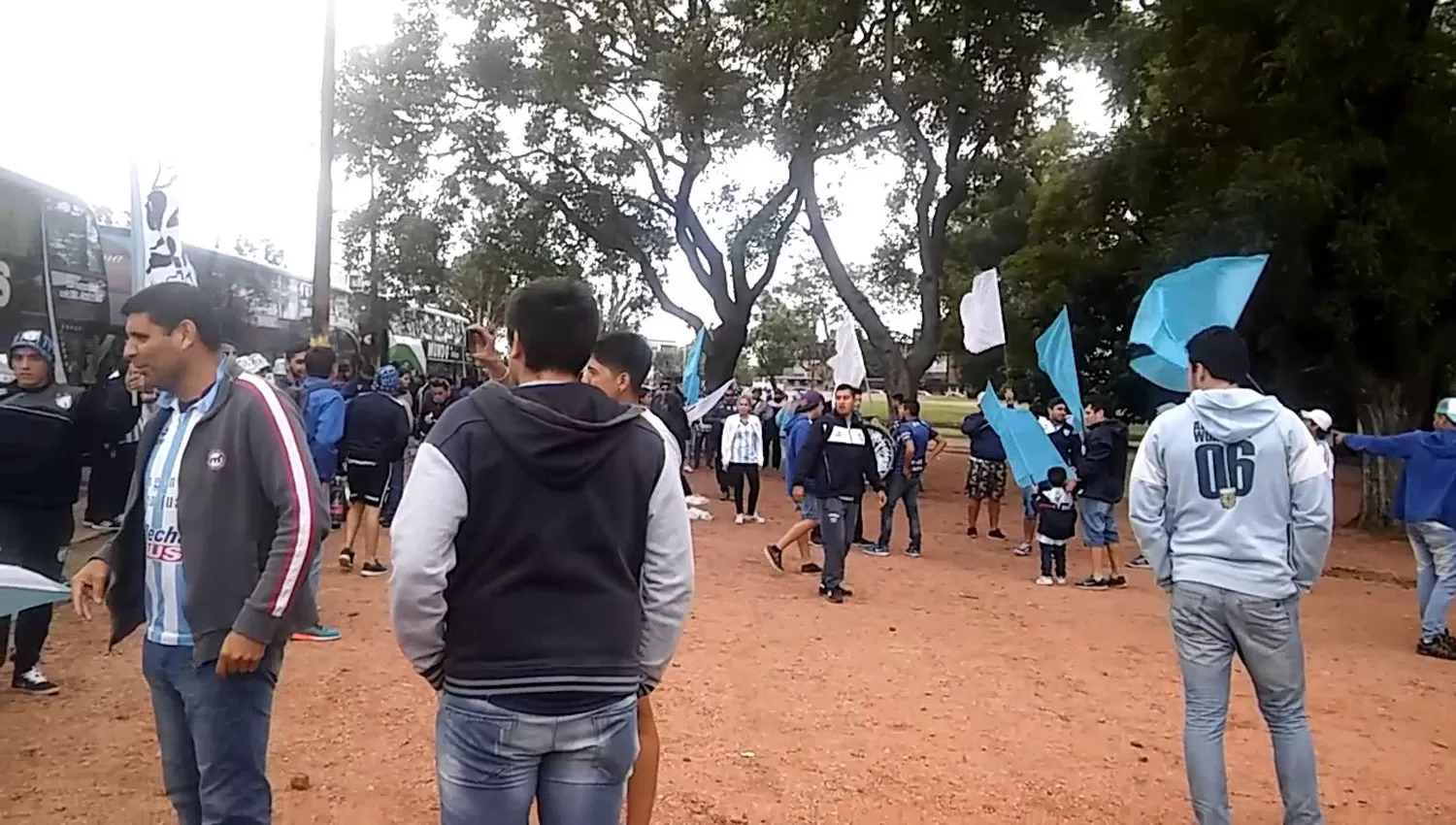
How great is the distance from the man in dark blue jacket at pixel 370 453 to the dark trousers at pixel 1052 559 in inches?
225

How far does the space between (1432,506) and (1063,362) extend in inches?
133

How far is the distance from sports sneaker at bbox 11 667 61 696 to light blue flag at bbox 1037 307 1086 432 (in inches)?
309

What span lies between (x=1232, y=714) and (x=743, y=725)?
2.57 meters

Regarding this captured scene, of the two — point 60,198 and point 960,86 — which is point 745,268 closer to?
point 960,86

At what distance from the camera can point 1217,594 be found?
392cm

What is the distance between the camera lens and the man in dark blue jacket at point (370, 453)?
30.5 ft

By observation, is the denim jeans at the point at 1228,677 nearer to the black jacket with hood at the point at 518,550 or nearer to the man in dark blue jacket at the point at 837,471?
the black jacket with hood at the point at 518,550

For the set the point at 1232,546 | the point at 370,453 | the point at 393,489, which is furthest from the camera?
the point at 393,489

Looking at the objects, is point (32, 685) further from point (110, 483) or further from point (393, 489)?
point (393, 489)

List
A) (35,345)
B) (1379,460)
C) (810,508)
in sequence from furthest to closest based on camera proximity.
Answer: (1379,460)
(810,508)
(35,345)

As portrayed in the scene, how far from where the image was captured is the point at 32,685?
19.3 ft

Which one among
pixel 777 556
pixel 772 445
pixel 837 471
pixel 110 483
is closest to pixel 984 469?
pixel 777 556

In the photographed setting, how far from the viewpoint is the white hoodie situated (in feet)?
12.7

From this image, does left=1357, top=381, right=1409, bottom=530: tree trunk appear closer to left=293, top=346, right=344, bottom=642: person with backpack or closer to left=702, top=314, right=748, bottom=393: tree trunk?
→ left=293, top=346, right=344, bottom=642: person with backpack
